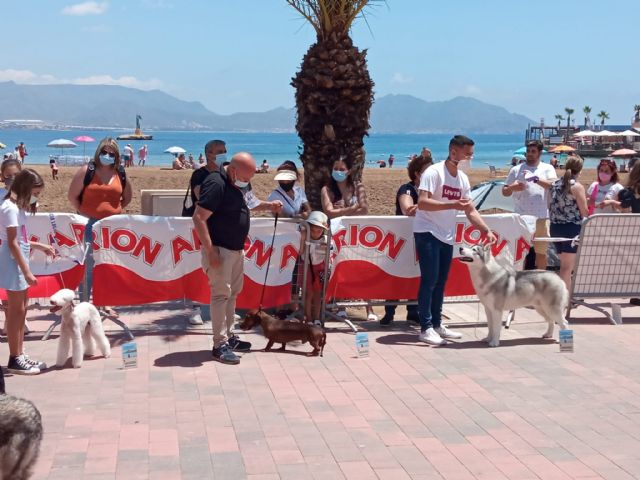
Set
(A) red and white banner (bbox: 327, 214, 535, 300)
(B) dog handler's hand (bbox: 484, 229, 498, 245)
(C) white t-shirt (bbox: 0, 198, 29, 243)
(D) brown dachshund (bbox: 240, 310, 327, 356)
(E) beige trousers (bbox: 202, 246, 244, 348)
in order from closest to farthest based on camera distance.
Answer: (C) white t-shirt (bbox: 0, 198, 29, 243) → (E) beige trousers (bbox: 202, 246, 244, 348) → (D) brown dachshund (bbox: 240, 310, 327, 356) → (B) dog handler's hand (bbox: 484, 229, 498, 245) → (A) red and white banner (bbox: 327, 214, 535, 300)

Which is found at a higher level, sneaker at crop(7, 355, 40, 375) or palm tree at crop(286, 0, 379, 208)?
palm tree at crop(286, 0, 379, 208)

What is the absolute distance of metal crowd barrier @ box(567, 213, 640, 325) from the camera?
10109mm

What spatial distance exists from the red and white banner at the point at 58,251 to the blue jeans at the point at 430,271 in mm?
3498

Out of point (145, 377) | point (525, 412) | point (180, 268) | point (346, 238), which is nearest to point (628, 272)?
point (346, 238)

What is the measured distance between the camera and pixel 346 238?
950 cm

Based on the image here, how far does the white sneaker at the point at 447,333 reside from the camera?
9156 mm

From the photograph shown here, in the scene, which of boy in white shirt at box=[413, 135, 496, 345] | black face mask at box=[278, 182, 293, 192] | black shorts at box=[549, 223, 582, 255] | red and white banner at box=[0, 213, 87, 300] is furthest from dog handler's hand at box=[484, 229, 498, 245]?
red and white banner at box=[0, 213, 87, 300]

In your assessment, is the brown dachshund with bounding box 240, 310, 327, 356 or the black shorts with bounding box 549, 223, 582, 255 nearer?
the brown dachshund with bounding box 240, 310, 327, 356

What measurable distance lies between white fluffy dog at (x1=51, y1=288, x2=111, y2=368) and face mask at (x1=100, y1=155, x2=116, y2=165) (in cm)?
198

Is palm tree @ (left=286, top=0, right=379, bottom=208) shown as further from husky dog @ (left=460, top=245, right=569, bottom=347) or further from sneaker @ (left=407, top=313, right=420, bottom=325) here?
husky dog @ (left=460, top=245, right=569, bottom=347)

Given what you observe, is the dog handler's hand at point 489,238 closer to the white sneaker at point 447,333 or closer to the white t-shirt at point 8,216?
the white sneaker at point 447,333

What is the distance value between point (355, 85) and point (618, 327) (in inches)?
170

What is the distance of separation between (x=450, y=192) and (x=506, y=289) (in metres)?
1.12

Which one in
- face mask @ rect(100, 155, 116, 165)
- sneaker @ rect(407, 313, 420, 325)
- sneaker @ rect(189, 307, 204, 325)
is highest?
face mask @ rect(100, 155, 116, 165)
